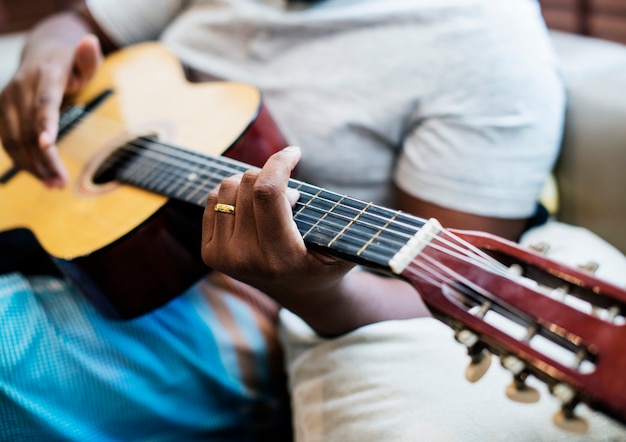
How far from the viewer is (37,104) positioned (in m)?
0.93

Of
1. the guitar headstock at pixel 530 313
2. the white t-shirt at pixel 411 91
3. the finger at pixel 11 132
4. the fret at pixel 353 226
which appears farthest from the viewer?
the finger at pixel 11 132

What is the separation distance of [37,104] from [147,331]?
431 millimetres

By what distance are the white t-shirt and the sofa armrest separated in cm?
5

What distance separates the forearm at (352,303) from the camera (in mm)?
632

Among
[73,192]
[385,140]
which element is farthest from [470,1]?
[73,192]

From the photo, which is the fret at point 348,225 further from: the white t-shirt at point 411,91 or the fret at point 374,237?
the white t-shirt at point 411,91

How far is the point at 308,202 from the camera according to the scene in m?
0.59

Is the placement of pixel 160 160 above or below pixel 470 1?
below

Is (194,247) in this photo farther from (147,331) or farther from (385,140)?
(385,140)

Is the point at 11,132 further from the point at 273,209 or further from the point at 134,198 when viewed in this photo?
the point at 273,209

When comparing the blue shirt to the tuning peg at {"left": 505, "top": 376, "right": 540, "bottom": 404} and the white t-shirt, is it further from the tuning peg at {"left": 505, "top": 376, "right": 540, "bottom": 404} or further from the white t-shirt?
the tuning peg at {"left": 505, "top": 376, "right": 540, "bottom": 404}

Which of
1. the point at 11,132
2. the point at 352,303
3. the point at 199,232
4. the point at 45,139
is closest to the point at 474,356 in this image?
the point at 352,303

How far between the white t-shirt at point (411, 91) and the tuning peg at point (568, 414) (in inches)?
16.5

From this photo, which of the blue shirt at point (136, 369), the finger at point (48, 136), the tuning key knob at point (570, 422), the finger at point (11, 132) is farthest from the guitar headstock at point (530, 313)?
the finger at point (11, 132)
